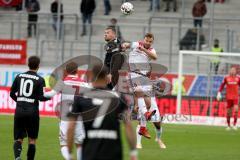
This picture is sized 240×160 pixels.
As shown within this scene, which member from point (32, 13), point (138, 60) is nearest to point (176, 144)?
point (138, 60)

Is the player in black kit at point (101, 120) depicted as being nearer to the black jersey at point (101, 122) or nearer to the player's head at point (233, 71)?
the black jersey at point (101, 122)

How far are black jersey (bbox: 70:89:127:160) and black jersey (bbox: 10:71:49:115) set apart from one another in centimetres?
457

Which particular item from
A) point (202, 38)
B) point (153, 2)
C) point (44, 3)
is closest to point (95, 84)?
point (202, 38)

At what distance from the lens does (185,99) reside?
31.0 metres

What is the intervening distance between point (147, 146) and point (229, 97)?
9.14m

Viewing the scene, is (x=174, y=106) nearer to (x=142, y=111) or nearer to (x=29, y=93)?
(x=142, y=111)

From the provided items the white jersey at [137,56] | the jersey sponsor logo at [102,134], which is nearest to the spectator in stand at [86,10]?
the white jersey at [137,56]

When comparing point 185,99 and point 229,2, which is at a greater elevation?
point 229,2

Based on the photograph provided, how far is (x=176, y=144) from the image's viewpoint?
21.4 metres

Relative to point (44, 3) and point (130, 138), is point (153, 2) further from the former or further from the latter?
point (130, 138)

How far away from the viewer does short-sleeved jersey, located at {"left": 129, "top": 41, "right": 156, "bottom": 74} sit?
19.9 metres

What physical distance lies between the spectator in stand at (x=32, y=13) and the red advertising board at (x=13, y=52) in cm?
163

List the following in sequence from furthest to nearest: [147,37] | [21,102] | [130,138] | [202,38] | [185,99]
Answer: [202,38]
[185,99]
[147,37]
[21,102]
[130,138]

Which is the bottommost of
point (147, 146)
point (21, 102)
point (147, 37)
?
point (147, 146)
